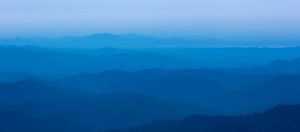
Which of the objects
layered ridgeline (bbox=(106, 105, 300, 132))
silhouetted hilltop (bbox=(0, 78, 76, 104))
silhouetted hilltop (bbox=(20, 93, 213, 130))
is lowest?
layered ridgeline (bbox=(106, 105, 300, 132))

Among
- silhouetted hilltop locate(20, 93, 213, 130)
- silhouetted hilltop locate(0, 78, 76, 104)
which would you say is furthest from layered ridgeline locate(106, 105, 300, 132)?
silhouetted hilltop locate(0, 78, 76, 104)

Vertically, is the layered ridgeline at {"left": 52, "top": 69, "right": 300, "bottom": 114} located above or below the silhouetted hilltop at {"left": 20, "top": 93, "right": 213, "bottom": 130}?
above

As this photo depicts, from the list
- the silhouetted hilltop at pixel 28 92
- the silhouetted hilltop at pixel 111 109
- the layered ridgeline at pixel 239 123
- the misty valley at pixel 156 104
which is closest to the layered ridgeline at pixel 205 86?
the misty valley at pixel 156 104

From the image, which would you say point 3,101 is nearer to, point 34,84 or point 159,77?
point 34,84

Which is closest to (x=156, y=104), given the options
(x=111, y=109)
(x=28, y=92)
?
(x=111, y=109)

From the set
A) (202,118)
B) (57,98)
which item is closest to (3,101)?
(57,98)

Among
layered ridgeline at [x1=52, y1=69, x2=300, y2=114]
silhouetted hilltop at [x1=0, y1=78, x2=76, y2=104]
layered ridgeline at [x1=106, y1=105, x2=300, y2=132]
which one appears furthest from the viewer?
layered ridgeline at [x1=52, y1=69, x2=300, y2=114]

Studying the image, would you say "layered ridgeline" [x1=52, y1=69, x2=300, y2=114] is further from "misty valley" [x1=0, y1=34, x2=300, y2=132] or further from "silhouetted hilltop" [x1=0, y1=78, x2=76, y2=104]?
"silhouetted hilltop" [x1=0, y1=78, x2=76, y2=104]

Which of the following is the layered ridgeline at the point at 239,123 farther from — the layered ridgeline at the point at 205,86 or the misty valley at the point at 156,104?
the layered ridgeline at the point at 205,86
